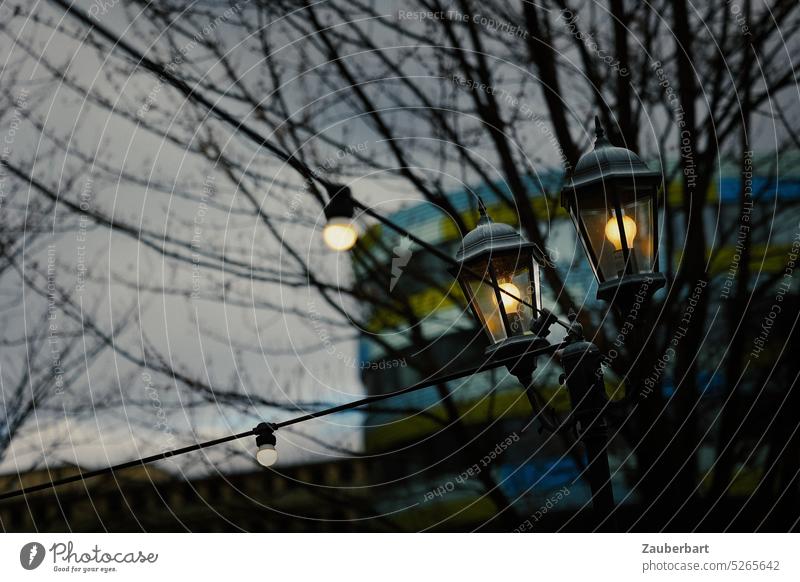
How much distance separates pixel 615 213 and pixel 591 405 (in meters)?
0.84

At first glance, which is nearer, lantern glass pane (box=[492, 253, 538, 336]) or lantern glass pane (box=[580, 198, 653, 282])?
lantern glass pane (box=[580, 198, 653, 282])

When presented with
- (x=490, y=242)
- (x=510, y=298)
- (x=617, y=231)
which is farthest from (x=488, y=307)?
(x=617, y=231)

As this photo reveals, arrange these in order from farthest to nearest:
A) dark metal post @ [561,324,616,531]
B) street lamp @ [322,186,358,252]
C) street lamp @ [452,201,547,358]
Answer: street lamp @ [322,186,358,252] < street lamp @ [452,201,547,358] < dark metal post @ [561,324,616,531]

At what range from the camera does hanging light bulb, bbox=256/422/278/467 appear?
4787 millimetres

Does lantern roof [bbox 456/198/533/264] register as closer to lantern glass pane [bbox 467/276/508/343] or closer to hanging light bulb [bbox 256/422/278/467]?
lantern glass pane [bbox 467/276/508/343]

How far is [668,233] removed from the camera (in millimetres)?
6781

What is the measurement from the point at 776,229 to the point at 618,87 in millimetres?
1878

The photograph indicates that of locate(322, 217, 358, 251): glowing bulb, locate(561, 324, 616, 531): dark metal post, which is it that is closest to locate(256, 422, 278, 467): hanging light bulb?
locate(322, 217, 358, 251): glowing bulb

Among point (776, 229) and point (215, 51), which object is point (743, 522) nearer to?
point (776, 229)

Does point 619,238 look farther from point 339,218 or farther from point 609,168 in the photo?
point 339,218

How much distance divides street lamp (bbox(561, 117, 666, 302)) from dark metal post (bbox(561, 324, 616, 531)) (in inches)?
11.9

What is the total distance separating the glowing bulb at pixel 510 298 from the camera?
4.75 metres

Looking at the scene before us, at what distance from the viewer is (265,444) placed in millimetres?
4824

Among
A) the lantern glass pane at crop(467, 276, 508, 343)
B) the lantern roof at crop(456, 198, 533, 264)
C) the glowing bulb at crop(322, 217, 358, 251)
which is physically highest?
the glowing bulb at crop(322, 217, 358, 251)
